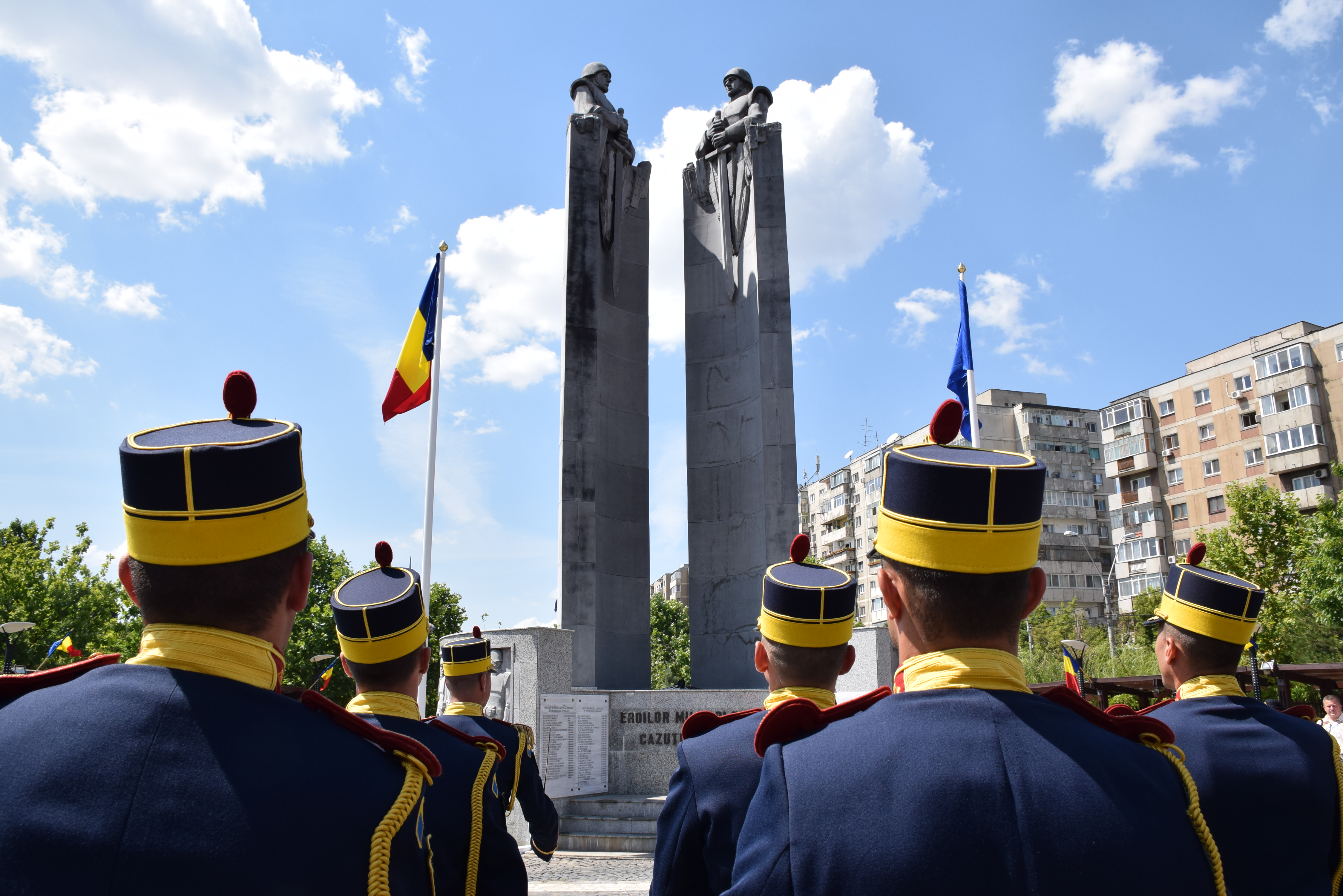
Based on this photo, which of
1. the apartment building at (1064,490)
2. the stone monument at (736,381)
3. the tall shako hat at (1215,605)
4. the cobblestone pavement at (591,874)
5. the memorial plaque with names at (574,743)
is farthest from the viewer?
the apartment building at (1064,490)

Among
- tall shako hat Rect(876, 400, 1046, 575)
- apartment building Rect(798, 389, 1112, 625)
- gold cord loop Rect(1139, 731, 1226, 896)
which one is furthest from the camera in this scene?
apartment building Rect(798, 389, 1112, 625)

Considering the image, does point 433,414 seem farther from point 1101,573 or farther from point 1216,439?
point 1101,573

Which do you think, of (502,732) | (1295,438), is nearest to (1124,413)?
(1295,438)

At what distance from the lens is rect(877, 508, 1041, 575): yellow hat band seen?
1.79 m

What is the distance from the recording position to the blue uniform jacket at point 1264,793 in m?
2.67

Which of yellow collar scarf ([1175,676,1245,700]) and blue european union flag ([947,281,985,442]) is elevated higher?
blue european union flag ([947,281,985,442])

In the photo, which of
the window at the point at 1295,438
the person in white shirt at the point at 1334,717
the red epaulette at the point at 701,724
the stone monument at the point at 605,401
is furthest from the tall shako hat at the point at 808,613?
the window at the point at 1295,438

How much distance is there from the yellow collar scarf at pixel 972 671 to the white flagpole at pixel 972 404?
888cm

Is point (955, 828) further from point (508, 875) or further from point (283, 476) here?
point (508, 875)

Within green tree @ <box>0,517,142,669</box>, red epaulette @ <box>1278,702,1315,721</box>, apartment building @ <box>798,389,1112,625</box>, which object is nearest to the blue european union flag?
red epaulette @ <box>1278,702,1315,721</box>

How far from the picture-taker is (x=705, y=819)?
8.96 ft

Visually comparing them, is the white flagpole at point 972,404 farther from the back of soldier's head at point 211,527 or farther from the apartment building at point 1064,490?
the apartment building at point 1064,490

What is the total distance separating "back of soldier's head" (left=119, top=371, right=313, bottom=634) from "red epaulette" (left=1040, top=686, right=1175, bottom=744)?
1.61m

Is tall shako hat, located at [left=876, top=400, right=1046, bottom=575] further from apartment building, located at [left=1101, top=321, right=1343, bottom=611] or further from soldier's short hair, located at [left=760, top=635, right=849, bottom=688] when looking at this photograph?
apartment building, located at [left=1101, top=321, right=1343, bottom=611]
